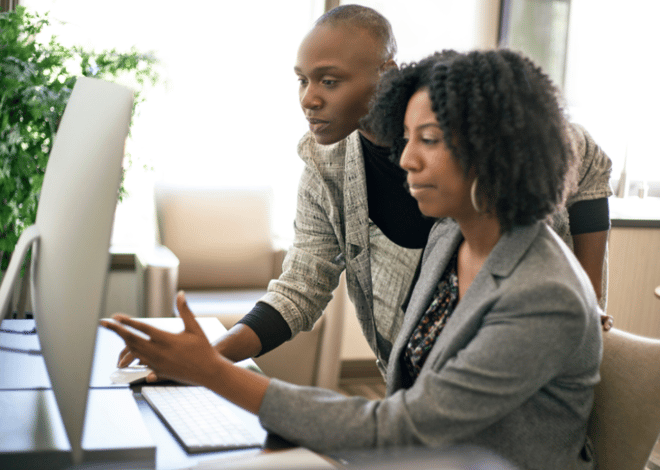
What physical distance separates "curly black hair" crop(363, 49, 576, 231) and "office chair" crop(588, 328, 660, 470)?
10.8 inches

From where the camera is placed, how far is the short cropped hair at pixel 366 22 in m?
1.39

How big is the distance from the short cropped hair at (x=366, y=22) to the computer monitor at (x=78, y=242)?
741 millimetres

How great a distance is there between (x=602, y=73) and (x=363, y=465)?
3536mm

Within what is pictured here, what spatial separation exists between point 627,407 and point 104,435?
76 cm

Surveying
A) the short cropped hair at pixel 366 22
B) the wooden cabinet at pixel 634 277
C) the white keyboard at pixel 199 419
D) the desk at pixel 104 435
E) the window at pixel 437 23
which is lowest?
the wooden cabinet at pixel 634 277

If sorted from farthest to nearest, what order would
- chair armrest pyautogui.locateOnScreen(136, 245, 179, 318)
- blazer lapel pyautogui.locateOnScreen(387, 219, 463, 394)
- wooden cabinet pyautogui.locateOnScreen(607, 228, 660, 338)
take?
1. wooden cabinet pyautogui.locateOnScreen(607, 228, 660, 338)
2. chair armrest pyautogui.locateOnScreen(136, 245, 179, 318)
3. blazer lapel pyautogui.locateOnScreen(387, 219, 463, 394)

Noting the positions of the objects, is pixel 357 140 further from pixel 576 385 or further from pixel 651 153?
pixel 651 153

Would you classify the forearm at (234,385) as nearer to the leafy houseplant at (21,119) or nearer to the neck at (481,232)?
the neck at (481,232)

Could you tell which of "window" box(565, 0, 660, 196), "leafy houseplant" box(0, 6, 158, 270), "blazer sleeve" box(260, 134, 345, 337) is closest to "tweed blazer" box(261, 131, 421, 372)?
"blazer sleeve" box(260, 134, 345, 337)

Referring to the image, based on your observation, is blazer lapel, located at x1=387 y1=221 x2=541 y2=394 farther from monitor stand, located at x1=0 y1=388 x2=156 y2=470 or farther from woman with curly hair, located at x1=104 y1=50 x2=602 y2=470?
monitor stand, located at x1=0 y1=388 x2=156 y2=470

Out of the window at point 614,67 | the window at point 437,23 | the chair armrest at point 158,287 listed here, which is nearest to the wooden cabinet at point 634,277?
the window at point 614,67

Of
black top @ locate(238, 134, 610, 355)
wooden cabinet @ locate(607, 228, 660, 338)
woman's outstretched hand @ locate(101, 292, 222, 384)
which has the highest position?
black top @ locate(238, 134, 610, 355)

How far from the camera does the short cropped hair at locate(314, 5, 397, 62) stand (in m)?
1.39

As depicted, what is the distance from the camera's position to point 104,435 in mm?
804
